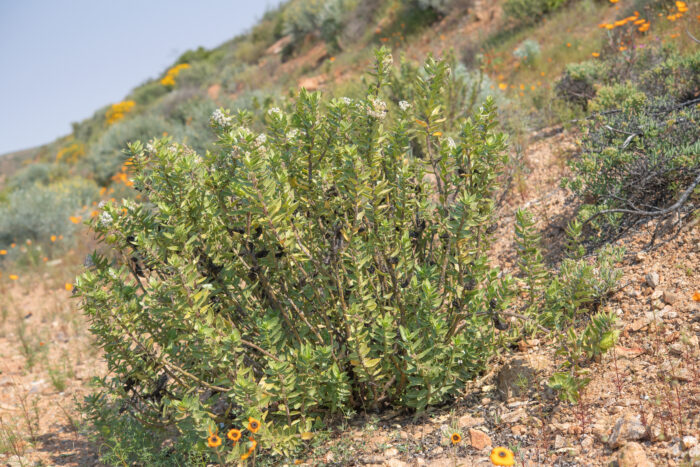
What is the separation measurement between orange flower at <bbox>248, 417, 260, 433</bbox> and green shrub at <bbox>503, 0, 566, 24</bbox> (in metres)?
11.1

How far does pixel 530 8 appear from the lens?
10.7 meters

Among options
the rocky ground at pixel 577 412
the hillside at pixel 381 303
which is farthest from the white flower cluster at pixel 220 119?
the rocky ground at pixel 577 412

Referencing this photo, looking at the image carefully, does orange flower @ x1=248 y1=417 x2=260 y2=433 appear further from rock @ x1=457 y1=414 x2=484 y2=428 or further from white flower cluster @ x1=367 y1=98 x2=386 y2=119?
white flower cluster @ x1=367 y1=98 x2=386 y2=119

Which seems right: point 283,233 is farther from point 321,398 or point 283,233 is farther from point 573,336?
point 573,336

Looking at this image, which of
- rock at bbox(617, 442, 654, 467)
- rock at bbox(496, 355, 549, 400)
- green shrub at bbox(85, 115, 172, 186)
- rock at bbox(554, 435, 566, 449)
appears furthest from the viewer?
green shrub at bbox(85, 115, 172, 186)

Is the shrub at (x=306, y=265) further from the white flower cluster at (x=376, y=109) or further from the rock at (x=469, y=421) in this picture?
the rock at (x=469, y=421)

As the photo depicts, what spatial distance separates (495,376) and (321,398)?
1011 millimetres

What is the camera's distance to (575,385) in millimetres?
2193

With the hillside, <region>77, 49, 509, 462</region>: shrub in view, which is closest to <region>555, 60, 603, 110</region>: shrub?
the hillside

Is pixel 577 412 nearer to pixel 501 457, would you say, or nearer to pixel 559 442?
pixel 559 442

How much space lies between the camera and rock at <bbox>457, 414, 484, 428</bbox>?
94.1 inches

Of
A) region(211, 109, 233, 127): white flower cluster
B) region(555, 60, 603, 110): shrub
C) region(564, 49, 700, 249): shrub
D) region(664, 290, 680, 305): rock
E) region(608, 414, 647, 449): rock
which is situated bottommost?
region(608, 414, 647, 449): rock

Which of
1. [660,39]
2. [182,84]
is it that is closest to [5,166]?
[182,84]

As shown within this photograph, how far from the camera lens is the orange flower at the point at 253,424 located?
2.17 metres
